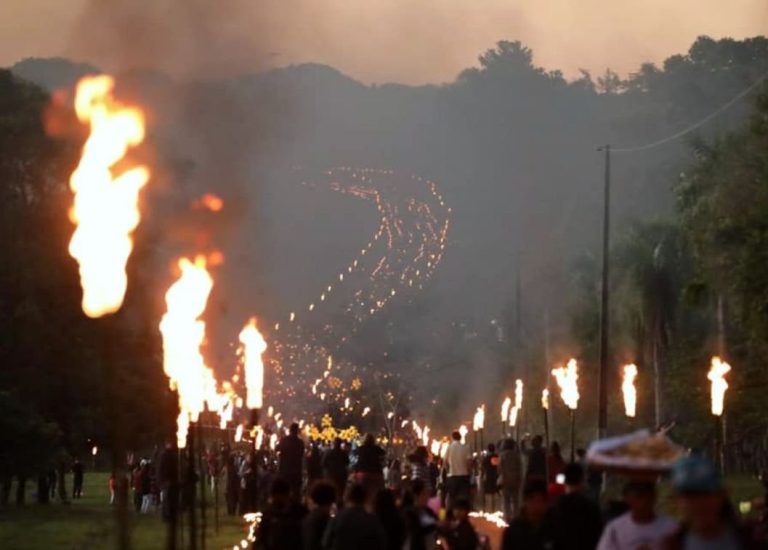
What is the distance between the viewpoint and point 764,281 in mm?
43438

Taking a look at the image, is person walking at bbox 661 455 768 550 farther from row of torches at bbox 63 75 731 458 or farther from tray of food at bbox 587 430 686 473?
row of torches at bbox 63 75 731 458

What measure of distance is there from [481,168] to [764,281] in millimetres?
156271

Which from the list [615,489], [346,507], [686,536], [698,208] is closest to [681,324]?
[698,208]

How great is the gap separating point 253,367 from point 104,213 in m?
5.07

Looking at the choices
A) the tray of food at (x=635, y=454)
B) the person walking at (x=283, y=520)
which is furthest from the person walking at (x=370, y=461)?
the tray of food at (x=635, y=454)

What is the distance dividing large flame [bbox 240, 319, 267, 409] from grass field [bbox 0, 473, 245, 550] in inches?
260

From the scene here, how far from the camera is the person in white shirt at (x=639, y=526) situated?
11.6 meters

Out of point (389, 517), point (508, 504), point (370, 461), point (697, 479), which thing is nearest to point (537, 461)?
point (370, 461)

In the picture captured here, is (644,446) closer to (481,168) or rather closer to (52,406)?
(52,406)

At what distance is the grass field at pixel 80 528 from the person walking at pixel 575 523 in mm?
18312

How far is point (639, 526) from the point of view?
1171 cm

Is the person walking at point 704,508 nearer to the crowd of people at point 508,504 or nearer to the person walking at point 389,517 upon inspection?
the crowd of people at point 508,504

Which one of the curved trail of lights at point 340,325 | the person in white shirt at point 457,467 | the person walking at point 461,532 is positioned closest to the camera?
the person walking at point 461,532

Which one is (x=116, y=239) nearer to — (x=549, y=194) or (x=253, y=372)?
(x=253, y=372)
